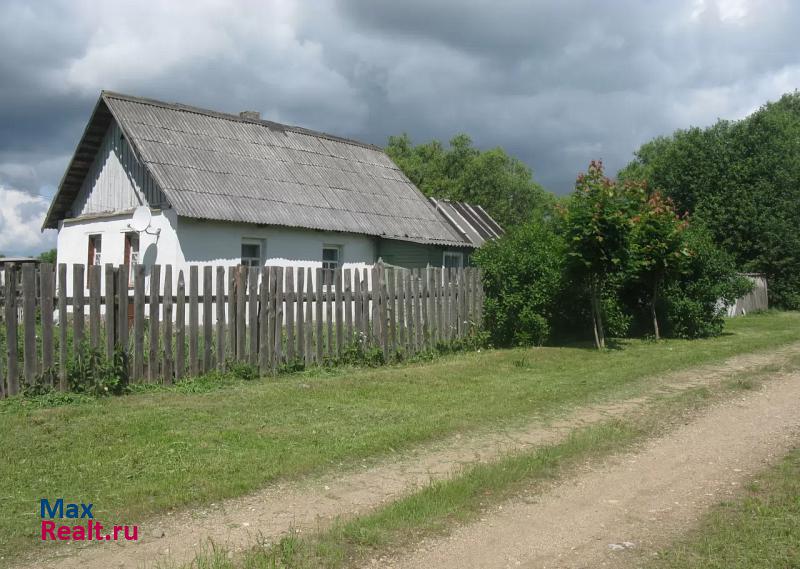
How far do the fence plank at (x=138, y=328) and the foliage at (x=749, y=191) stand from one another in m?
26.9

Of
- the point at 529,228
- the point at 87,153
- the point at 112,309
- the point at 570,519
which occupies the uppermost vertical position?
the point at 87,153

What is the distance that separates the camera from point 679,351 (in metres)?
14.0

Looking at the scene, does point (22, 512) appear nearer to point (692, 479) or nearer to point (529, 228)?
point (692, 479)

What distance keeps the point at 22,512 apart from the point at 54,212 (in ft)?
59.7

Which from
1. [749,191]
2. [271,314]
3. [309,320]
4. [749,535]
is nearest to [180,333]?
[271,314]

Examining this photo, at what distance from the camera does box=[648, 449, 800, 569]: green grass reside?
412cm

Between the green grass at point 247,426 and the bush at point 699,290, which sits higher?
the bush at point 699,290

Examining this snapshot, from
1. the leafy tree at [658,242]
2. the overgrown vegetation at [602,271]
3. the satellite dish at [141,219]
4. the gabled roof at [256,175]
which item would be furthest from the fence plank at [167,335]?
the leafy tree at [658,242]

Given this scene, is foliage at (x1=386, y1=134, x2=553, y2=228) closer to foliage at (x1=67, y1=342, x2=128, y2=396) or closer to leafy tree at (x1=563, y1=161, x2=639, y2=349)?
leafy tree at (x1=563, y1=161, x2=639, y2=349)

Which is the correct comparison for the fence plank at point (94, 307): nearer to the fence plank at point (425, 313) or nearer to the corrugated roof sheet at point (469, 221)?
the fence plank at point (425, 313)

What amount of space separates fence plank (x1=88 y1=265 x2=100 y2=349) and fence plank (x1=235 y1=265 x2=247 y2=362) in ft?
6.70

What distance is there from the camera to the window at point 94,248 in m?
19.8

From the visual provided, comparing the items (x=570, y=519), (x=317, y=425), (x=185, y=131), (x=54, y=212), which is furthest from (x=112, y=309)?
(x=54, y=212)

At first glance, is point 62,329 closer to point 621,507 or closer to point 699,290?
point 621,507
